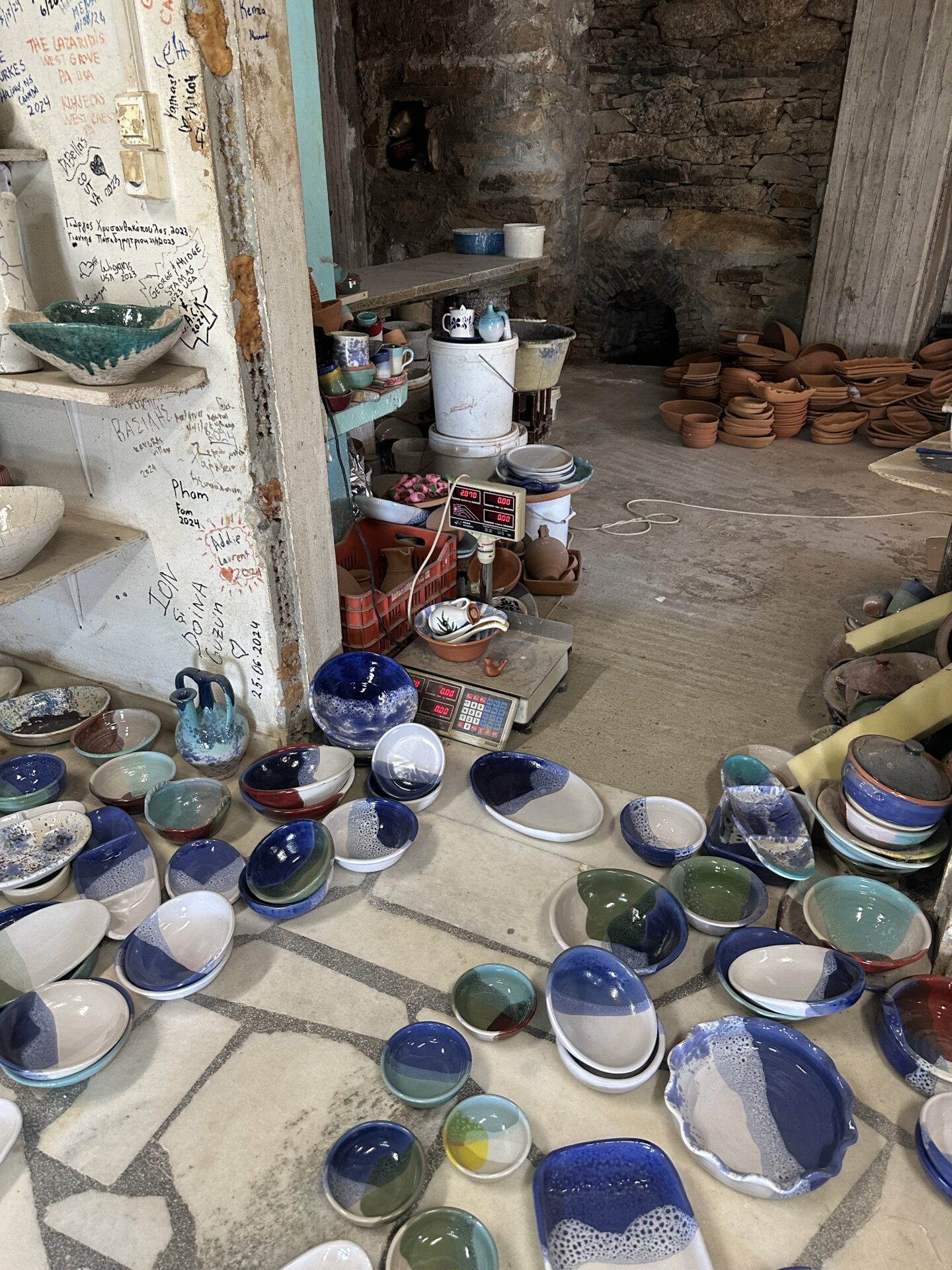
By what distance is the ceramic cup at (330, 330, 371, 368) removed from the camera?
239cm

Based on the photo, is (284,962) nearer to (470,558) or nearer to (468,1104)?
(468,1104)

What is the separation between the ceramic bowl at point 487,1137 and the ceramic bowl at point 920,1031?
0.72 meters

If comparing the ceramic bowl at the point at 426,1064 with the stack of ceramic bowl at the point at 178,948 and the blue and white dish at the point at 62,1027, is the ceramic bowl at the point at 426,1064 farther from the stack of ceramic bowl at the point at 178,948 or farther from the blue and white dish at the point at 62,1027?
the blue and white dish at the point at 62,1027

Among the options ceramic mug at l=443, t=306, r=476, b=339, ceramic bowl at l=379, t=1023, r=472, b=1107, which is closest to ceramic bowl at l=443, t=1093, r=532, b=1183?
ceramic bowl at l=379, t=1023, r=472, b=1107

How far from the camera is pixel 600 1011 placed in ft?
5.48

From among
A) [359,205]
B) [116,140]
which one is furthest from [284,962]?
[359,205]

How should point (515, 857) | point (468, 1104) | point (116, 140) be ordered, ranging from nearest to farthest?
point (468, 1104) < point (116, 140) < point (515, 857)

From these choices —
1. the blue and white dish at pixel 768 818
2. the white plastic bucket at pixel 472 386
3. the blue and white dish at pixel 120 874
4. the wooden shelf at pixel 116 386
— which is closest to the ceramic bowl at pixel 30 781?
the blue and white dish at pixel 120 874

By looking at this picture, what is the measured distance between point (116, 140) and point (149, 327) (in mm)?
385

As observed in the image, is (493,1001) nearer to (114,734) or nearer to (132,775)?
(132,775)

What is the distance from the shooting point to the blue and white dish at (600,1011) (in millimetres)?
1586

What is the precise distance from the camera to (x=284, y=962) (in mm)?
1820

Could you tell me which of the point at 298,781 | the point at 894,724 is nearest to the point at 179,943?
the point at 298,781

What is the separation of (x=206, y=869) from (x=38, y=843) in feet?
1.36
